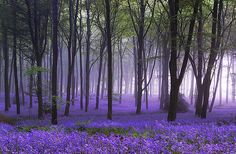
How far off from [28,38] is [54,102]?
1169cm

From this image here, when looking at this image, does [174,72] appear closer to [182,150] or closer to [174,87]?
[174,87]

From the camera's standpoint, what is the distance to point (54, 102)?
57.8 ft

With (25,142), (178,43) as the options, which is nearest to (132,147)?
(25,142)

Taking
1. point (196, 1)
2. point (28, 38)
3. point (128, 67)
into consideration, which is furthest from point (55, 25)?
point (128, 67)

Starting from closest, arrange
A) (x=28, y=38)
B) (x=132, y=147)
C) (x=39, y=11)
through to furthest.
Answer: (x=132, y=147) < (x=39, y=11) < (x=28, y=38)

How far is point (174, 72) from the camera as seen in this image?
16672 millimetres

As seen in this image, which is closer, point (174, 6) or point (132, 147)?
point (132, 147)

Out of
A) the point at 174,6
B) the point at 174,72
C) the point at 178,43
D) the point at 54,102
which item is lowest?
the point at 54,102

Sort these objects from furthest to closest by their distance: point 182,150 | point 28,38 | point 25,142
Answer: point 28,38
point 25,142
point 182,150

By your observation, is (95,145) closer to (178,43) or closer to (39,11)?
(178,43)

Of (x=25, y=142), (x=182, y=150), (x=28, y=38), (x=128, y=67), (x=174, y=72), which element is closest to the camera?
(x=182, y=150)

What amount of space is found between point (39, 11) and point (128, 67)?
71787 millimetres

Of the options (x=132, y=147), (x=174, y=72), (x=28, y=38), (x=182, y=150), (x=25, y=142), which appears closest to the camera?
(x=182, y=150)

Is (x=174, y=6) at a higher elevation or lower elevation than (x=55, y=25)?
higher
